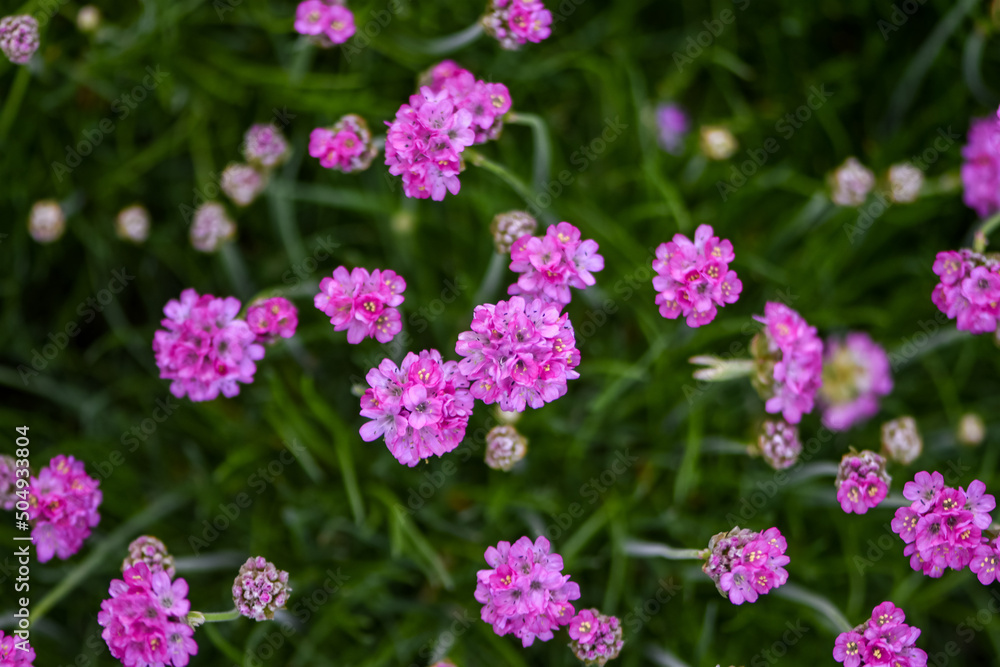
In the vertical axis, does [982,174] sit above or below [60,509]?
above

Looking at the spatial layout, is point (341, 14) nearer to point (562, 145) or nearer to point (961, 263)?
point (562, 145)

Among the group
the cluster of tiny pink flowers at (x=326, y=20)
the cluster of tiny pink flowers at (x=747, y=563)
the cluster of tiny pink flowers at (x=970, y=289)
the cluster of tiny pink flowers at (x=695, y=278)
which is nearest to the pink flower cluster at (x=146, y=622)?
the cluster of tiny pink flowers at (x=747, y=563)

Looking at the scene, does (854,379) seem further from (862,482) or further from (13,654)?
(13,654)

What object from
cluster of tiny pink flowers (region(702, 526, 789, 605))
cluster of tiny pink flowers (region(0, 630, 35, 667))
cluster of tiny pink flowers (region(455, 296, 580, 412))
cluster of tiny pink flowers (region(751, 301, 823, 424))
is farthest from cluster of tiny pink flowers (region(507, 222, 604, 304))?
cluster of tiny pink flowers (region(0, 630, 35, 667))

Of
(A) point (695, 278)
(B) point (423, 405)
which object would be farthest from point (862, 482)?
(B) point (423, 405)

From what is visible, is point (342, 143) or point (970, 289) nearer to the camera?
point (970, 289)
